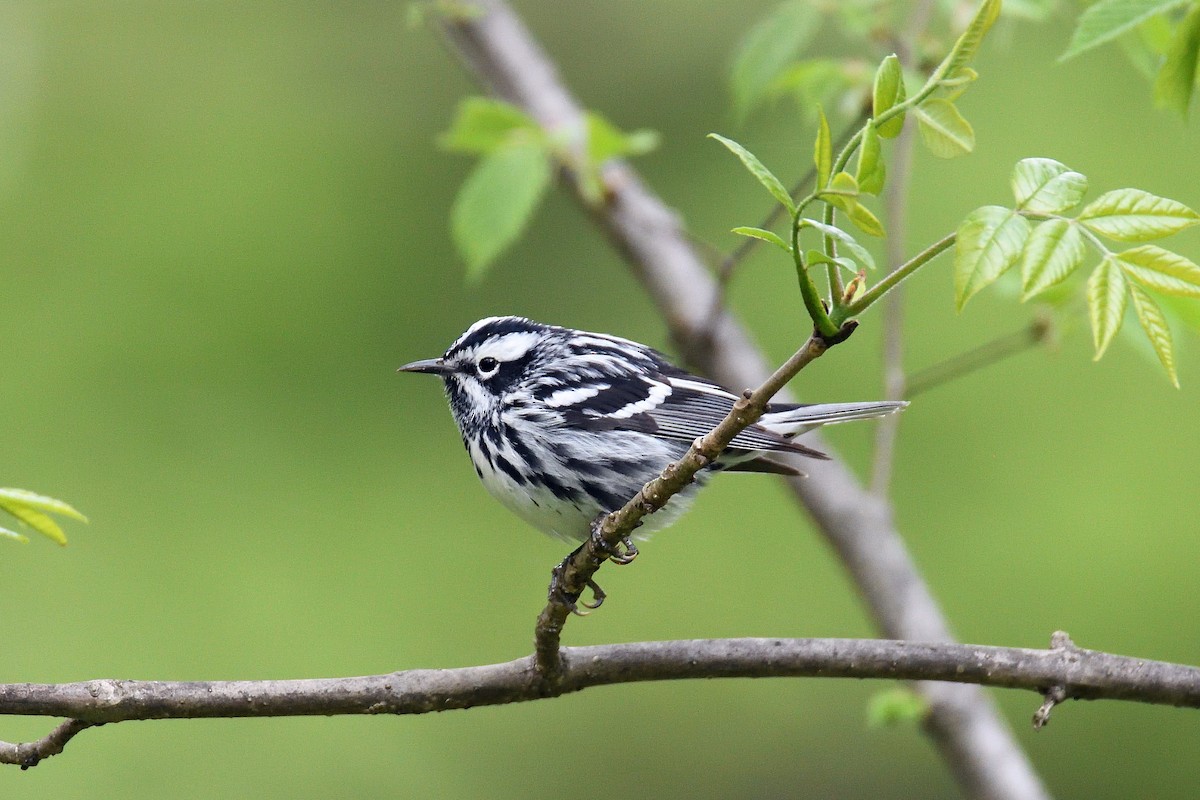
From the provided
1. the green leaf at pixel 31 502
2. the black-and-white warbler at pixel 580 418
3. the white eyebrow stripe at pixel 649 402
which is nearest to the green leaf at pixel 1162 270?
the black-and-white warbler at pixel 580 418

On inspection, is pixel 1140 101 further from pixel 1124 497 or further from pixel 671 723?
pixel 671 723

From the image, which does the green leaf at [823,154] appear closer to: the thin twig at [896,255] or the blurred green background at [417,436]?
the thin twig at [896,255]

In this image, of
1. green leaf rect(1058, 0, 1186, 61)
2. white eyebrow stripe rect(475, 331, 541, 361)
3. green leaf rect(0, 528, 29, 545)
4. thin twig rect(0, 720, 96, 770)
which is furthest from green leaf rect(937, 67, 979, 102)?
white eyebrow stripe rect(475, 331, 541, 361)

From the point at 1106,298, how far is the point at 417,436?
17.1ft

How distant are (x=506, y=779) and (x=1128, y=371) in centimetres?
363

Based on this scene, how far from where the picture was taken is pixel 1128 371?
5.49 meters

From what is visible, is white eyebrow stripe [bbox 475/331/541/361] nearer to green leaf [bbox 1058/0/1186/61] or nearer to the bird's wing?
the bird's wing

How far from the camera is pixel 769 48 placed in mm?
3375

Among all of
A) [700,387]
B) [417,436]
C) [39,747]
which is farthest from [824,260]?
[417,436]

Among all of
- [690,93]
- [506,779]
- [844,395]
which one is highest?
[690,93]

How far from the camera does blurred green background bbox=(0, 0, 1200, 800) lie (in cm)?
547

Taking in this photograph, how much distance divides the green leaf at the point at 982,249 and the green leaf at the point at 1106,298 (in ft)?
0.63

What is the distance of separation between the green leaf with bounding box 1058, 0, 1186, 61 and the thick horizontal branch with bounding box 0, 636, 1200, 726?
1.09m

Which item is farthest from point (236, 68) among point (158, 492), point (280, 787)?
point (280, 787)
